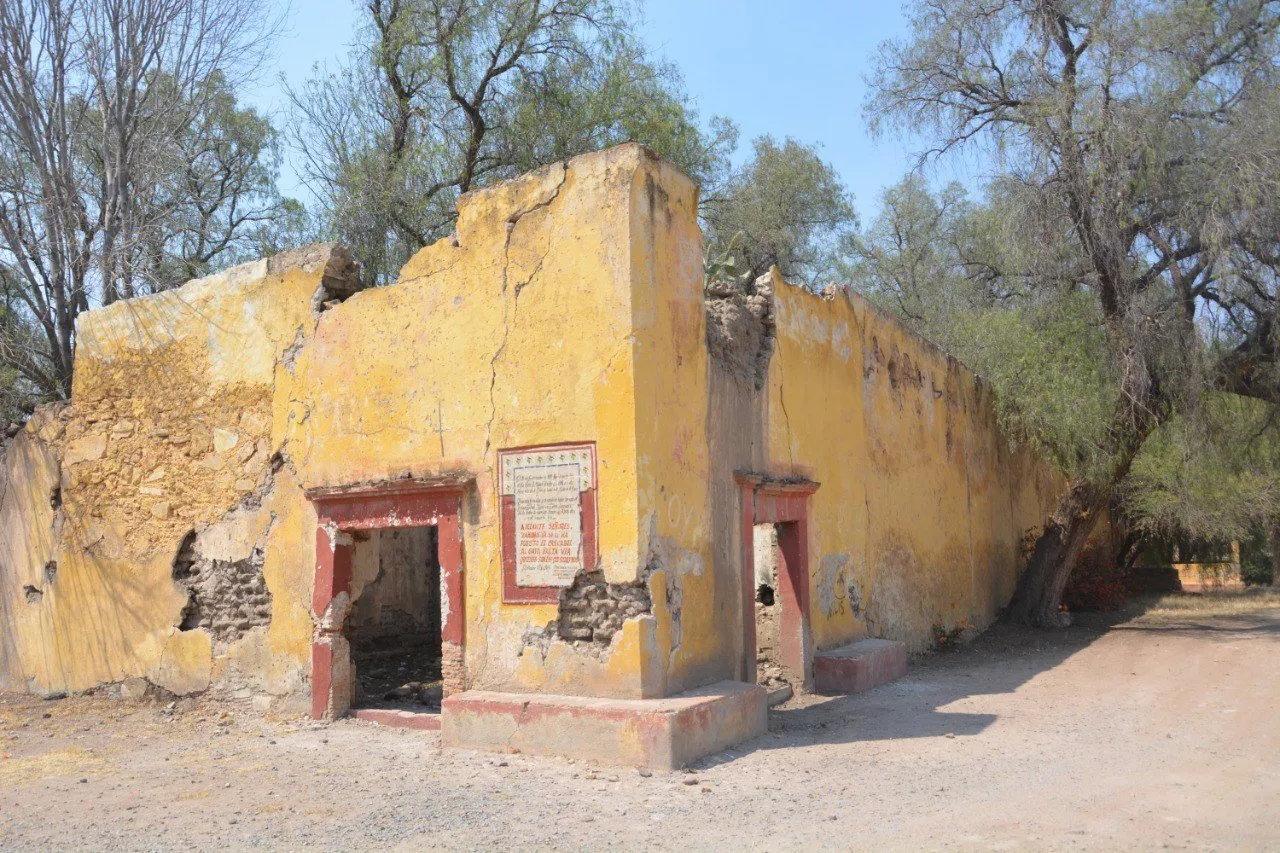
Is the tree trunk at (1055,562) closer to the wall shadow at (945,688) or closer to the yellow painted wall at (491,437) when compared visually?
the wall shadow at (945,688)

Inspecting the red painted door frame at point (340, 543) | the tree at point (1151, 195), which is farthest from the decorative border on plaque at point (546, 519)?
the tree at point (1151, 195)

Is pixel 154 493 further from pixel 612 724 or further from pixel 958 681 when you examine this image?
pixel 958 681

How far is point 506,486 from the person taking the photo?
6.98 metres

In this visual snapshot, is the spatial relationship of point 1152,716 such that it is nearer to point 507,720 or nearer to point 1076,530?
point 507,720

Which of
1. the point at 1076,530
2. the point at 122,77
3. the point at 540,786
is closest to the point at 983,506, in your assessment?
the point at 1076,530

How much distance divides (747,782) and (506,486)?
2.55 meters

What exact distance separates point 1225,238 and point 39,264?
531 inches

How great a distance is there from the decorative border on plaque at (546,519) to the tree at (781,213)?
1373 cm

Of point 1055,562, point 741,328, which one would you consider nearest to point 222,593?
point 741,328

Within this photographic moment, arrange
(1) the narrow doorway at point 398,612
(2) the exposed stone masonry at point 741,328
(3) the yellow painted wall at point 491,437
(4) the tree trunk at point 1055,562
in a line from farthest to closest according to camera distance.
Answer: (4) the tree trunk at point 1055,562
(1) the narrow doorway at point 398,612
(2) the exposed stone masonry at point 741,328
(3) the yellow painted wall at point 491,437

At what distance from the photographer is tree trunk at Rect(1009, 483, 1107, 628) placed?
1323 centimetres

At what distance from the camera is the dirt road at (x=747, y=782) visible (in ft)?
15.6

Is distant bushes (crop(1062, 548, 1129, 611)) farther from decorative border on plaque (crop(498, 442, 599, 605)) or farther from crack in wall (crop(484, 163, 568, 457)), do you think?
crack in wall (crop(484, 163, 568, 457))

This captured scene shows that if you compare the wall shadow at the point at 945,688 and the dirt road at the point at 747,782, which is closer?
the dirt road at the point at 747,782
